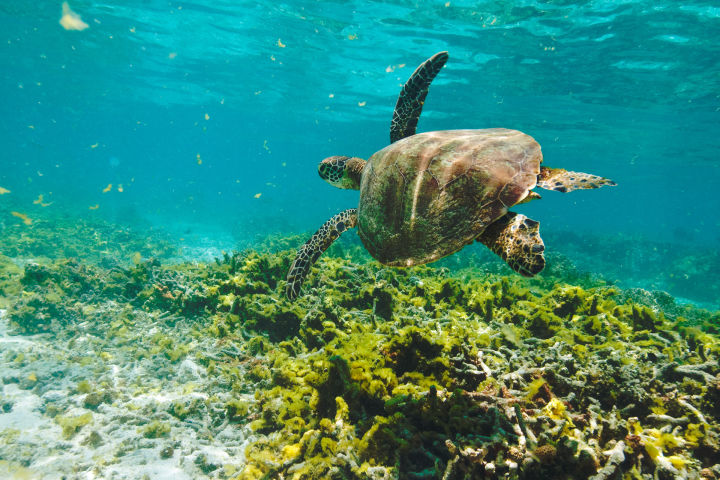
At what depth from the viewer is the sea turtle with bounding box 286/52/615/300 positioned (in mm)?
2748

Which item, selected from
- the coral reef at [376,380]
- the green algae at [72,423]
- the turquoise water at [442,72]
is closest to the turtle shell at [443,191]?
the coral reef at [376,380]

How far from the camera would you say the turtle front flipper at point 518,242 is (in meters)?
2.53

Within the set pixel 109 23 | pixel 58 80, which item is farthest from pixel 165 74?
pixel 58 80

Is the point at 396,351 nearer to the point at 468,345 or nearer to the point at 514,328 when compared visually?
the point at 468,345

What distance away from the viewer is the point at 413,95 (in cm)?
480

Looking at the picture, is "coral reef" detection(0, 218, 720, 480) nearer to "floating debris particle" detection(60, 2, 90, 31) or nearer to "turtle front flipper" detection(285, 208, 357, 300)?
"turtle front flipper" detection(285, 208, 357, 300)

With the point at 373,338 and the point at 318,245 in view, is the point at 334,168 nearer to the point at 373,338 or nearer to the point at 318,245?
the point at 318,245

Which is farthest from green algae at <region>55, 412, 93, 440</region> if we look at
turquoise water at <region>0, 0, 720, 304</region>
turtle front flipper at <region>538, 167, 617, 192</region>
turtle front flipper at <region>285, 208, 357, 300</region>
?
turquoise water at <region>0, 0, 720, 304</region>

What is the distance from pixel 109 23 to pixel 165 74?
913 cm

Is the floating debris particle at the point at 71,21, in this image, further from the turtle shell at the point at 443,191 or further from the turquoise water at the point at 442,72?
the turtle shell at the point at 443,191

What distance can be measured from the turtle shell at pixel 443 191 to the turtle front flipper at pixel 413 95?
5.05 ft

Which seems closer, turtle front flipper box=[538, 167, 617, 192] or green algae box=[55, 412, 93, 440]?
turtle front flipper box=[538, 167, 617, 192]

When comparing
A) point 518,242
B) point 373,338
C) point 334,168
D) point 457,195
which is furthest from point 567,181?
point 334,168

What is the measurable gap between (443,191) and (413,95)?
8.37 feet
